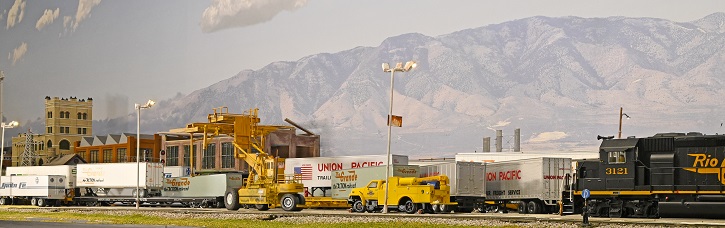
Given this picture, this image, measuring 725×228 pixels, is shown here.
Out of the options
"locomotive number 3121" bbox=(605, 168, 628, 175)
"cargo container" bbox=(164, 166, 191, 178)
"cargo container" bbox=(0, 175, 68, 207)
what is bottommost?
"cargo container" bbox=(0, 175, 68, 207)

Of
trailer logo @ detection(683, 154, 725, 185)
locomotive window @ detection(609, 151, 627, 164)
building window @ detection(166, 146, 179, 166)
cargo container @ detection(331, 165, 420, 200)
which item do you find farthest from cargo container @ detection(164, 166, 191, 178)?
trailer logo @ detection(683, 154, 725, 185)

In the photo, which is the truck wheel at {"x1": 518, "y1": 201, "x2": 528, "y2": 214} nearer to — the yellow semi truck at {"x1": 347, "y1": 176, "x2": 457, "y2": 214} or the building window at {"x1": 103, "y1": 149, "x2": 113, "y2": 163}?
the yellow semi truck at {"x1": 347, "y1": 176, "x2": 457, "y2": 214}

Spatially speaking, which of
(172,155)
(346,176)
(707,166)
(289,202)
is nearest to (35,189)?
(289,202)

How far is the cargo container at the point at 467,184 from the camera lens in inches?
2142

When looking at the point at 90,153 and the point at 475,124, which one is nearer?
the point at 90,153

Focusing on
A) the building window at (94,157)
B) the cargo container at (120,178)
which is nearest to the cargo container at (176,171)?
the cargo container at (120,178)

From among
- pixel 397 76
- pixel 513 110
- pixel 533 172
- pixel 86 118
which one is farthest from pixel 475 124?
pixel 533 172

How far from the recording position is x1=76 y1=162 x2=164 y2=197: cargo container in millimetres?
72938

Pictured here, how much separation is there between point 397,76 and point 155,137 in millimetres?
85744

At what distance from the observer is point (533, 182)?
172 ft

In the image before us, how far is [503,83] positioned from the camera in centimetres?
18838

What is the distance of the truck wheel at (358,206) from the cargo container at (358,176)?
9.51 ft

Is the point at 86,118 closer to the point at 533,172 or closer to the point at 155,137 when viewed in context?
the point at 155,137

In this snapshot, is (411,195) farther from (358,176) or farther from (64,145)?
(64,145)
